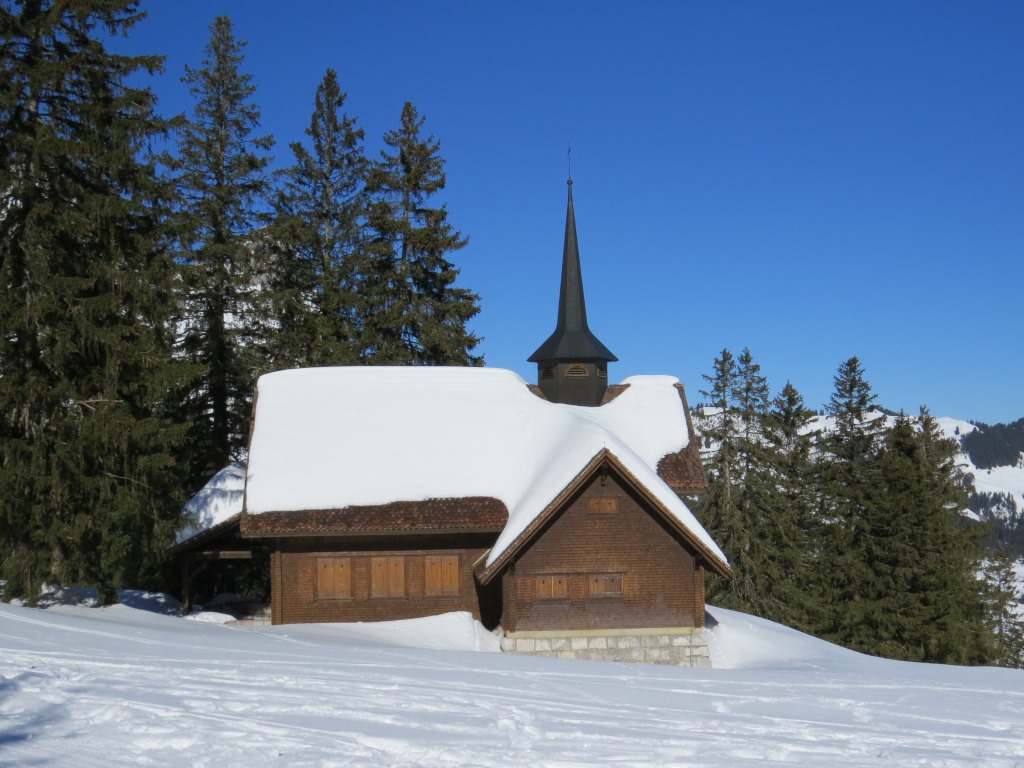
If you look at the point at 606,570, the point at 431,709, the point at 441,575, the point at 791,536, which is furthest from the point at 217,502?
the point at 791,536

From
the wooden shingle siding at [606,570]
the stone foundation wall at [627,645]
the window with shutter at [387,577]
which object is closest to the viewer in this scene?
the stone foundation wall at [627,645]

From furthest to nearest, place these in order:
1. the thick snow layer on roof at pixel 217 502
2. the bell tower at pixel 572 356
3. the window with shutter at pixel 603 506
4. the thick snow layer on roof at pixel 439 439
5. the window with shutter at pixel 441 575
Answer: the bell tower at pixel 572 356 < the thick snow layer on roof at pixel 217 502 < the window with shutter at pixel 441 575 < the thick snow layer on roof at pixel 439 439 < the window with shutter at pixel 603 506

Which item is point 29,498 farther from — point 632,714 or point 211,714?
point 632,714

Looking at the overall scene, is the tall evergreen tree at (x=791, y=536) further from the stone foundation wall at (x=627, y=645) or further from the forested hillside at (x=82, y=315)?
the forested hillside at (x=82, y=315)

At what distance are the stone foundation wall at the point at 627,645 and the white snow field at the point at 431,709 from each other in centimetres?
548

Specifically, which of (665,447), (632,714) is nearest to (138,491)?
(632,714)

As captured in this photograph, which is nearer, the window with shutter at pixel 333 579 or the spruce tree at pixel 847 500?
the window with shutter at pixel 333 579

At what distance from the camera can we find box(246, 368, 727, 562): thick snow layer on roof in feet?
70.9

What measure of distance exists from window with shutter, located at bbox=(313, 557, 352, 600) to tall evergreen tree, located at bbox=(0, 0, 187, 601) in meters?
4.21

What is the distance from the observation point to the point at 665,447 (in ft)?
83.3

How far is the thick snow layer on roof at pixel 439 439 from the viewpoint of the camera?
21609mm

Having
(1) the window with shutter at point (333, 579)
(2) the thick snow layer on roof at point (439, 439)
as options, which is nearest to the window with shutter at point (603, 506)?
(2) the thick snow layer on roof at point (439, 439)

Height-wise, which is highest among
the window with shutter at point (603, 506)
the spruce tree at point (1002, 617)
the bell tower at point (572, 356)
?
the bell tower at point (572, 356)

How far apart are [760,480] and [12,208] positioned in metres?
27.2
